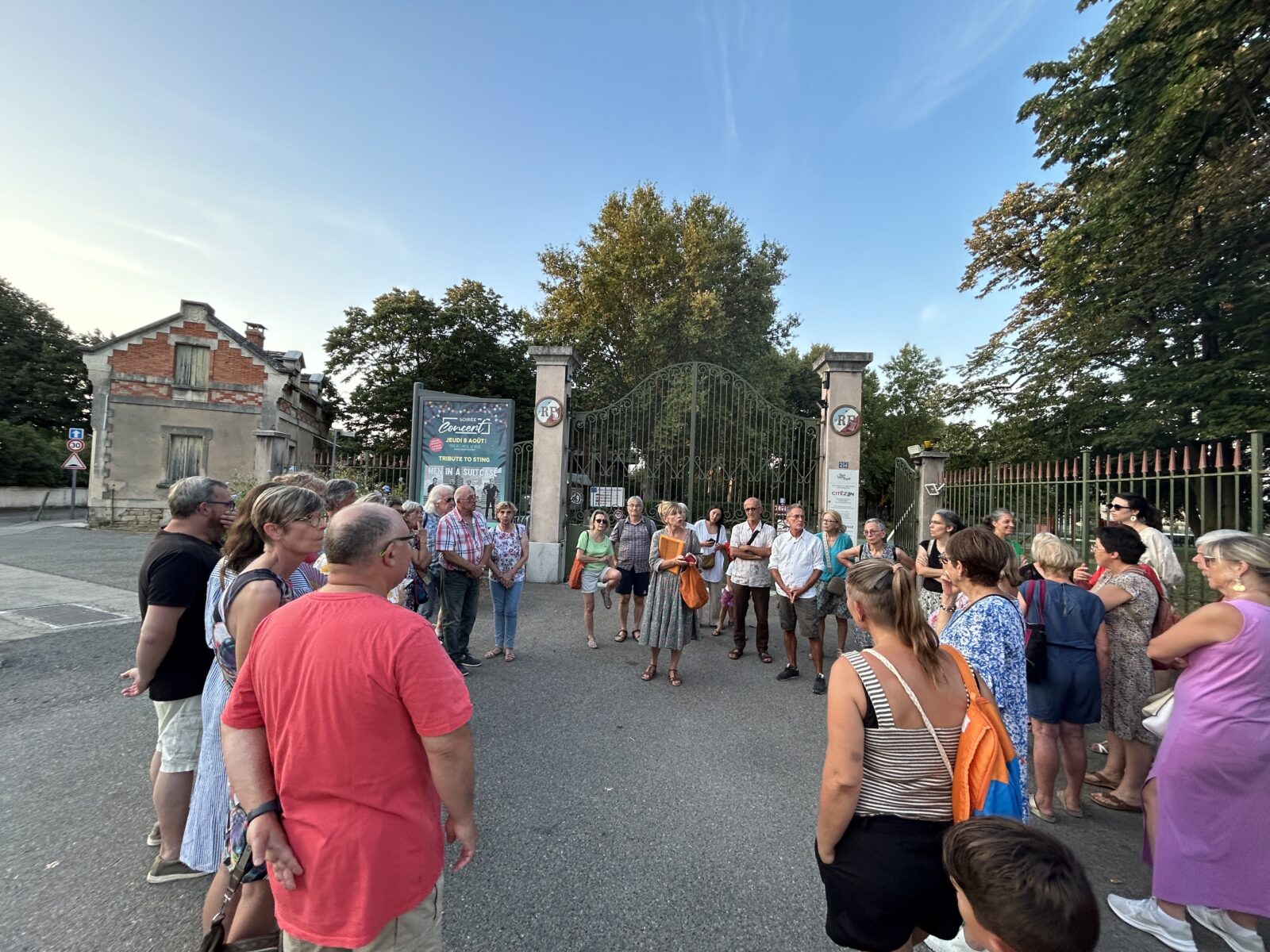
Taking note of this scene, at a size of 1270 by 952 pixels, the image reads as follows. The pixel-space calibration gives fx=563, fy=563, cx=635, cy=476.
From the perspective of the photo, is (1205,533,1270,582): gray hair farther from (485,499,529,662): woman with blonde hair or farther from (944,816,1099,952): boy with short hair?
(485,499,529,662): woman with blonde hair

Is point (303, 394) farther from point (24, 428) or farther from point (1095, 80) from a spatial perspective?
point (1095, 80)

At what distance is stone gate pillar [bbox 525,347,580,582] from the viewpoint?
1012 centimetres

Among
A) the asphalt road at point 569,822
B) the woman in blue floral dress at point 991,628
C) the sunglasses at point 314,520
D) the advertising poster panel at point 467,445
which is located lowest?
the asphalt road at point 569,822

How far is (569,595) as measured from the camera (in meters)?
9.10

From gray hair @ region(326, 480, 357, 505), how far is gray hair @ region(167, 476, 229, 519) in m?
0.85

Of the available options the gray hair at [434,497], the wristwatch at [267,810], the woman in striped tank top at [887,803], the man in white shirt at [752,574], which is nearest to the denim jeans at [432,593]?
the gray hair at [434,497]

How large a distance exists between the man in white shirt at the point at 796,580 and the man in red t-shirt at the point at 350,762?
4.76 meters

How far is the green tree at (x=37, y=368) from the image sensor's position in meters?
30.6

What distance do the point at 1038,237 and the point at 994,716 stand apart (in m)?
19.5

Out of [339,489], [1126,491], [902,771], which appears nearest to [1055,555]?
[902,771]

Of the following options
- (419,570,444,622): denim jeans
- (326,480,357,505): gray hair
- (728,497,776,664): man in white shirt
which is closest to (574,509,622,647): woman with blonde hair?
(728,497,776,664): man in white shirt

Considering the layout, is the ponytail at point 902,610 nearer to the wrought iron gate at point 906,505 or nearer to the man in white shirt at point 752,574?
the man in white shirt at point 752,574

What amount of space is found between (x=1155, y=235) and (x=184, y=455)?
2875 cm

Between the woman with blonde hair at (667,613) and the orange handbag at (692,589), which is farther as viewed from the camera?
the orange handbag at (692,589)
